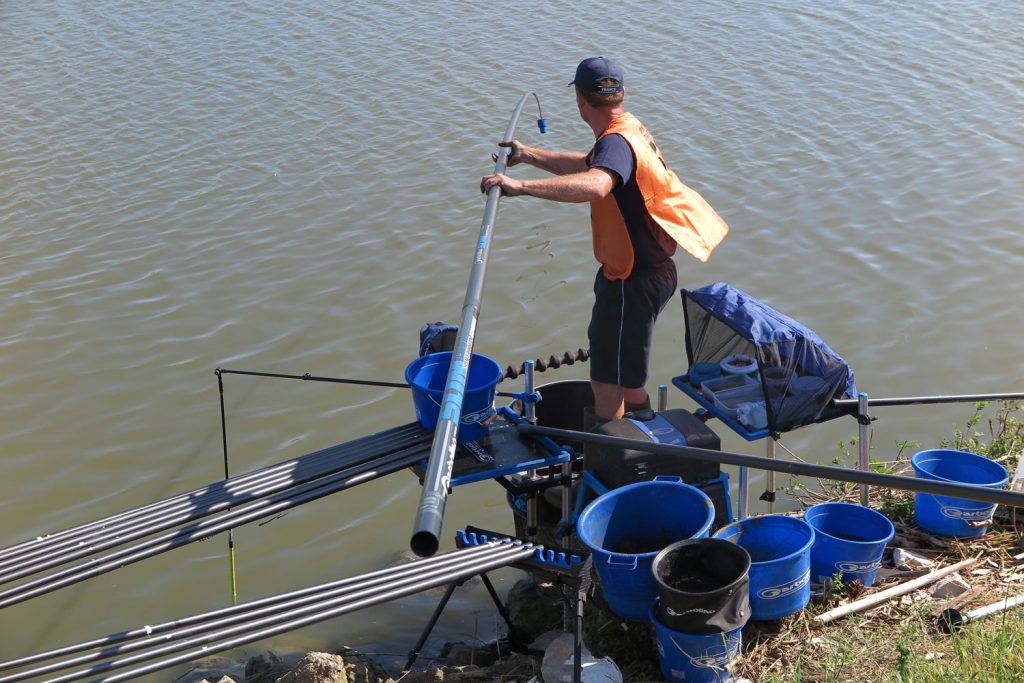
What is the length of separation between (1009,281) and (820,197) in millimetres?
1788

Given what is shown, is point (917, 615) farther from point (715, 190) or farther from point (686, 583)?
point (715, 190)

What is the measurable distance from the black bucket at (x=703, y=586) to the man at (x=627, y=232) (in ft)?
3.14

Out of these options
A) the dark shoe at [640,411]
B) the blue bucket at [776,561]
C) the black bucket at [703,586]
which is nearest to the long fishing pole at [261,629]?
the black bucket at [703,586]

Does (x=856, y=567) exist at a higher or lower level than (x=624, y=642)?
higher

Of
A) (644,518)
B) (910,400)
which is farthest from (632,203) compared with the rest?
(910,400)

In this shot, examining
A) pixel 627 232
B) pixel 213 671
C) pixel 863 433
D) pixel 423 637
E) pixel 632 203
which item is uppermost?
pixel 632 203

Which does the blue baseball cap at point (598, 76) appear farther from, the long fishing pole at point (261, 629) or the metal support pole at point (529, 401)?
the long fishing pole at point (261, 629)

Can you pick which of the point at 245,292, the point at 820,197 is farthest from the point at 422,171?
the point at 820,197

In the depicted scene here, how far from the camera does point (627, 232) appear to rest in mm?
4348

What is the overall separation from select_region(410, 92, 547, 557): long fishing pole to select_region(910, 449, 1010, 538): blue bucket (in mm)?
1951

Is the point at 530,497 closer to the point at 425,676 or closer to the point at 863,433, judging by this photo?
the point at 425,676

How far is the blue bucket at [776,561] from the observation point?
3.59 meters

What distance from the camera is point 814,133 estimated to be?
1016 cm

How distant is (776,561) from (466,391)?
1.25 meters
